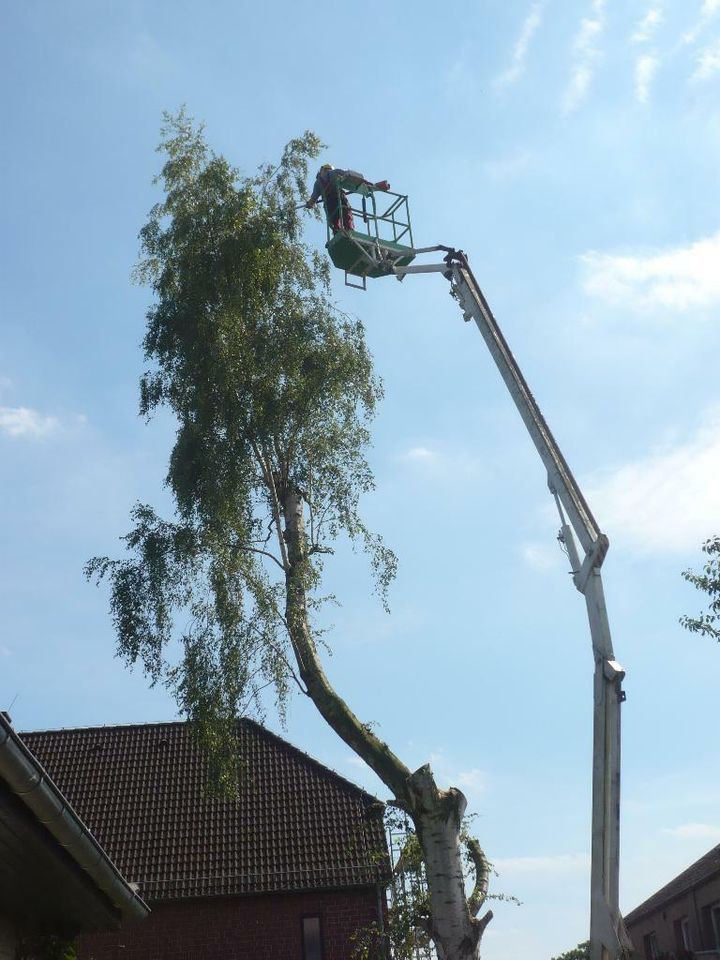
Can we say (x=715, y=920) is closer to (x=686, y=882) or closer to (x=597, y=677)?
(x=686, y=882)

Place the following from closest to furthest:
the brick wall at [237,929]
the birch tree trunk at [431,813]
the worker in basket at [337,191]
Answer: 1. the birch tree trunk at [431,813]
2. the worker in basket at [337,191]
3. the brick wall at [237,929]

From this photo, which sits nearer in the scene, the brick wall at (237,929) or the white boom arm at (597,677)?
the white boom arm at (597,677)

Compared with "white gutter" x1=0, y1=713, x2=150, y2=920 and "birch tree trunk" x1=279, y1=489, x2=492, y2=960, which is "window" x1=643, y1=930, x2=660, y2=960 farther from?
"white gutter" x1=0, y1=713, x2=150, y2=920

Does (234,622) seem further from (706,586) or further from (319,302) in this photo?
(706,586)

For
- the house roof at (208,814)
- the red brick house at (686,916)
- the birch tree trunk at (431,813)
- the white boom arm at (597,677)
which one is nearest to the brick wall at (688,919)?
the red brick house at (686,916)

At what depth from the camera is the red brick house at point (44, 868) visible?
647cm

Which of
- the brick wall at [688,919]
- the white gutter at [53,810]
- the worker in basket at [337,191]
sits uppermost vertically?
the worker in basket at [337,191]

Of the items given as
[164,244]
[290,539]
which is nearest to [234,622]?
[290,539]

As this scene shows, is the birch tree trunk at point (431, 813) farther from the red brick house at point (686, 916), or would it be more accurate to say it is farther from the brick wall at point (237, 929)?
the red brick house at point (686, 916)

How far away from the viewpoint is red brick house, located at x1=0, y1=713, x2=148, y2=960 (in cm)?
647

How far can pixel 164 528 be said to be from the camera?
15.0 meters

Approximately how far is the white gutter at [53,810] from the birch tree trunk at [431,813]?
4125 mm

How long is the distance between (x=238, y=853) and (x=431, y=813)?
1106cm

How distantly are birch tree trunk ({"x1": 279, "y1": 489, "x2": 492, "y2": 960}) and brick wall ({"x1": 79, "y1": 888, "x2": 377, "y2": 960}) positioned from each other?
918 cm
